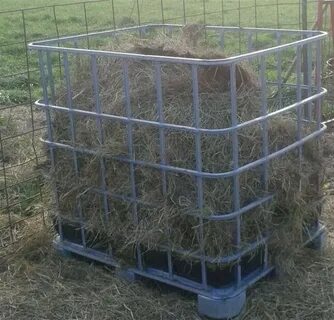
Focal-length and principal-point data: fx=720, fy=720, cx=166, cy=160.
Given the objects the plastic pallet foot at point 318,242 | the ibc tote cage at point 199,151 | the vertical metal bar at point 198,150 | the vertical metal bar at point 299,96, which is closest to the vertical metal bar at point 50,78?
the ibc tote cage at point 199,151

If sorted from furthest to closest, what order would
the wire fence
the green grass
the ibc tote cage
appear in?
the green grass
the wire fence
the ibc tote cage

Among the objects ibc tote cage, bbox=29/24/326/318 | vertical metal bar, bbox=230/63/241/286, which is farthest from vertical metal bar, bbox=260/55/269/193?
vertical metal bar, bbox=230/63/241/286

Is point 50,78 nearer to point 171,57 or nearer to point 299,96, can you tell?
point 171,57

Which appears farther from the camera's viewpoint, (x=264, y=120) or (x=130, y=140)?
(x=130, y=140)

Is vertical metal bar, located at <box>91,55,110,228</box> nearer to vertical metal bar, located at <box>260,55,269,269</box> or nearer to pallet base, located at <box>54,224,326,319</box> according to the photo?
pallet base, located at <box>54,224,326,319</box>

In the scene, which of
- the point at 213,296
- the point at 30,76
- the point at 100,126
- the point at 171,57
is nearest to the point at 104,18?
the point at 30,76

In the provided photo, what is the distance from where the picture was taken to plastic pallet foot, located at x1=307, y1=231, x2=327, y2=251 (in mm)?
4613

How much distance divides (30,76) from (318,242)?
21.5ft

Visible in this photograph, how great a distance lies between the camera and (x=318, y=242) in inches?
182

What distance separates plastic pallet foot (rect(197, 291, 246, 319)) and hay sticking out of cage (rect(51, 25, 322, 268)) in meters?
0.25

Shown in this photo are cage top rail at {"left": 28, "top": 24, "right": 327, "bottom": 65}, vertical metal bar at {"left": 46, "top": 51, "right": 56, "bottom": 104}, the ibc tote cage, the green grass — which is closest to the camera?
cage top rail at {"left": 28, "top": 24, "right": 327, "bottom": 65}

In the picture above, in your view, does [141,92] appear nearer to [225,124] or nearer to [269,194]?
[225,124]

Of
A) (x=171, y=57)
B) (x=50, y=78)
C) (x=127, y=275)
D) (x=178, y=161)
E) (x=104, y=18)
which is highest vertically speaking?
(x=171, y=57)

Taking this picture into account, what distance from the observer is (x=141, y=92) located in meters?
4.00
